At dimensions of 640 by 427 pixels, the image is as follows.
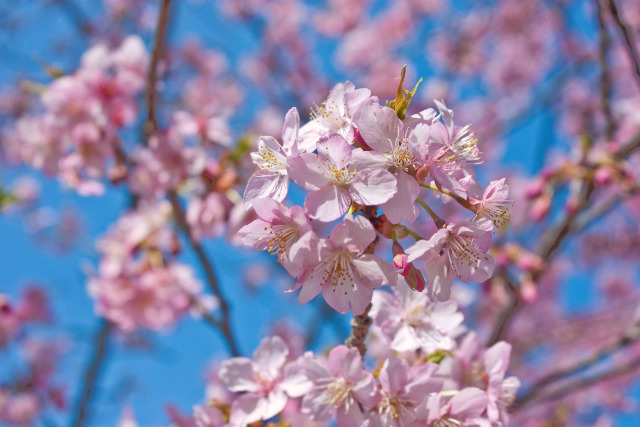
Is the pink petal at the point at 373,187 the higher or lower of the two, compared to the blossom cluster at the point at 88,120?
lower

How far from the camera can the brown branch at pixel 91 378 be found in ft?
10.2

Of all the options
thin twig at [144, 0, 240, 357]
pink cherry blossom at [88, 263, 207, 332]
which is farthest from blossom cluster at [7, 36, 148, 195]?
pink cherry blossom at [88, 263, 207, 332]

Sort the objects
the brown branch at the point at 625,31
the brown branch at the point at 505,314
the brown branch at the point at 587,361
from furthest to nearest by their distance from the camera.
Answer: the brown branch at the point at 505,314, the brown branch at the point at 587,361, the brown branch at the point at 625,31

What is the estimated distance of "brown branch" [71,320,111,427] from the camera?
312 cm

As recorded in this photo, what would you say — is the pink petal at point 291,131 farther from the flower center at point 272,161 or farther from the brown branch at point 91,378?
the brown branch at point 91,378

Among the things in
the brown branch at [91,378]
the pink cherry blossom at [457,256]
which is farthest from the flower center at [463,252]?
the brown branch at [91,378]

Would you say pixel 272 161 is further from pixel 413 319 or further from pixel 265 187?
pixel 413 319

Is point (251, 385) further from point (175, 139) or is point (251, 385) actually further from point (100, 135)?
point (100, 135)

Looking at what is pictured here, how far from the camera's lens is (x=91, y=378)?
3.25m

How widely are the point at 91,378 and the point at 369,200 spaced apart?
299 cm

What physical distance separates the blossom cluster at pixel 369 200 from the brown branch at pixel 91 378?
8.87ft

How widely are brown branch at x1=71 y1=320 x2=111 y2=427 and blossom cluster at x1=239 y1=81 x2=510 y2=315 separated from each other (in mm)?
2703

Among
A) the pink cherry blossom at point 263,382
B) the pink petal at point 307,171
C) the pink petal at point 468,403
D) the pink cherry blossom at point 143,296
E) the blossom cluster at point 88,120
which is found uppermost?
the blossom cluster at point 88,120

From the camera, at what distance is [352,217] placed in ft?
3.41
